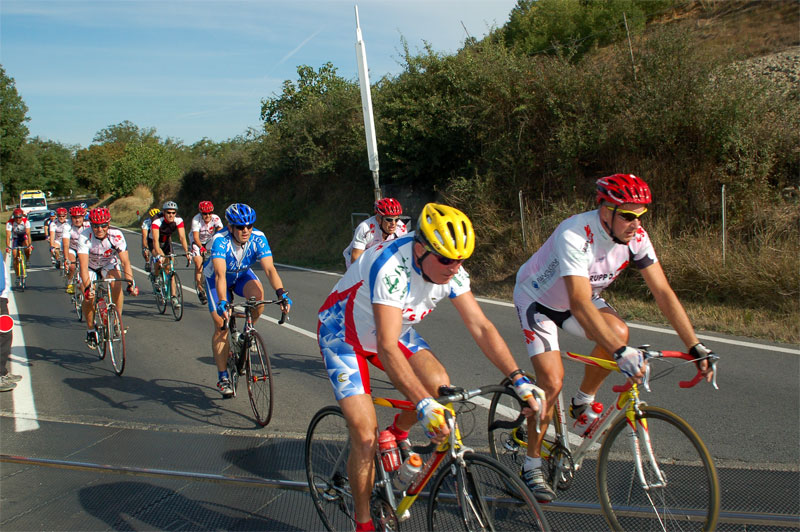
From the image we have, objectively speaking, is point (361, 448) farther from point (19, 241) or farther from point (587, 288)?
point (19, 241)

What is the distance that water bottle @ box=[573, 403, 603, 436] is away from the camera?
3781 millimetres

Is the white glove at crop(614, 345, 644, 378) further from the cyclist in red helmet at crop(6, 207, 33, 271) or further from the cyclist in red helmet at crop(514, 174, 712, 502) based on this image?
the cyclist in red helmet at crop(6, 207, 33, 271)

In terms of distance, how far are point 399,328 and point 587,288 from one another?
4.12ft

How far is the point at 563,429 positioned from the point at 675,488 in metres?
0.75

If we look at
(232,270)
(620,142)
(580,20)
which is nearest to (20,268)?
(232,270)

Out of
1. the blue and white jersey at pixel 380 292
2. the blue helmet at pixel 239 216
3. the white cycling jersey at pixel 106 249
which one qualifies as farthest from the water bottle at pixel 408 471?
the white cycling jersey at pixel 106 249

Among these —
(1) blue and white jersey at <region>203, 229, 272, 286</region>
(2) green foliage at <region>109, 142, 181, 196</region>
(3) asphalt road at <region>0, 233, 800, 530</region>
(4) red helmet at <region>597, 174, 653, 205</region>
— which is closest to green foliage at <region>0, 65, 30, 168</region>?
(2) green foliage at <region>109, 142, 181, 196</region>

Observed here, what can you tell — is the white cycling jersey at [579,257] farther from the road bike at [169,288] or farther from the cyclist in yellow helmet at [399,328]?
the road bike at [169,288]

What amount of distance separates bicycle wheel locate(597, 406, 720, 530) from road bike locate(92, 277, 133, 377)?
6.04m

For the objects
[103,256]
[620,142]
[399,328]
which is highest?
[620,142]

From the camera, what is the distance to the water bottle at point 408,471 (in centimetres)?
298

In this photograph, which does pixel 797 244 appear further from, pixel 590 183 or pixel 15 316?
pixel 15 316

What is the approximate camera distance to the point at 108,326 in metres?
7.69

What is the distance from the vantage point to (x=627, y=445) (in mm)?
3223
